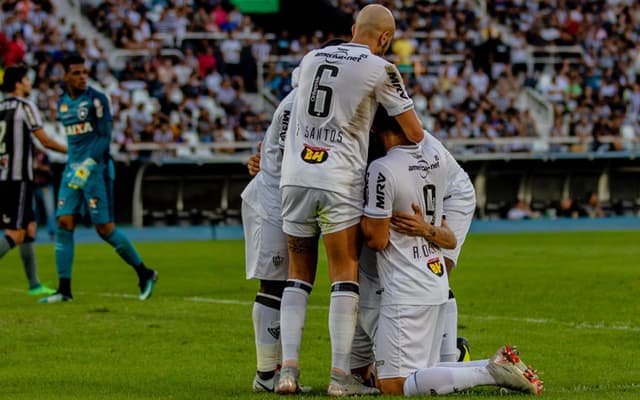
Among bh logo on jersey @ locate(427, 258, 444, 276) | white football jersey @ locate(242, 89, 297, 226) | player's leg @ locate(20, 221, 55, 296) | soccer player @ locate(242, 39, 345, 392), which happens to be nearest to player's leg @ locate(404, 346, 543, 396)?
bh logo on jersey @ locate(427, 258, 444, 276)

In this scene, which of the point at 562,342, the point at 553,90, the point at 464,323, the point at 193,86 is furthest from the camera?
the point at 553,90

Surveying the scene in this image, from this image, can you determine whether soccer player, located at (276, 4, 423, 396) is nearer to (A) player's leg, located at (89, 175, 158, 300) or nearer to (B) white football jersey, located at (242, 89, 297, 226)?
(B) white football jersey, located at (242, 89, 297, 226)

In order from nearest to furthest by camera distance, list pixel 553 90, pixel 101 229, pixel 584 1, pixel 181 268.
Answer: pixel 101 229, pixel 181 268, pixel 553 90, pixel 584 1

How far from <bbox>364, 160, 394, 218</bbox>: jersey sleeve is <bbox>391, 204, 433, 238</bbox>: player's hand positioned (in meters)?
0.08

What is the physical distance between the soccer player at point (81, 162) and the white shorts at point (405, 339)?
6729 millimetres

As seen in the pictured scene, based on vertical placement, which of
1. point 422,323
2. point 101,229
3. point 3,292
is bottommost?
point 3,292

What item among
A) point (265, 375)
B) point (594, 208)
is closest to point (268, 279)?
point (265, 375)

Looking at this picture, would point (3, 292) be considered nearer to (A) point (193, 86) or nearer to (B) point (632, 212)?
(A) point (193, 86)

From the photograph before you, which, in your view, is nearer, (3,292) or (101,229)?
(101,229)

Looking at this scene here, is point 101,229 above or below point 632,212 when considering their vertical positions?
above

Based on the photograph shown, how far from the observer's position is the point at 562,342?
33.6ft

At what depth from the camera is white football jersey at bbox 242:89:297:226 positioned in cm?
811

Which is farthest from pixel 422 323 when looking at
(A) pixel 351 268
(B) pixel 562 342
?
(B) pixel 562 342

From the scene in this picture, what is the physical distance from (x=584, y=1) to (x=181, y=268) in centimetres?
2871
